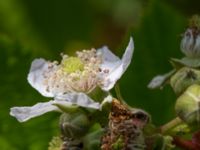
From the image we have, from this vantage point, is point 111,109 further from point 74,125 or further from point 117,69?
point 117,69

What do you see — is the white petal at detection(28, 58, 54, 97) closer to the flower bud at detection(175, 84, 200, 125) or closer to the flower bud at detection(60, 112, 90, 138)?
the flower bud at detection(60, 112, 90, 138)

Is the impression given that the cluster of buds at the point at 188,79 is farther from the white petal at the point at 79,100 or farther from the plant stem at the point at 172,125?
the white petal at the point at 79,100

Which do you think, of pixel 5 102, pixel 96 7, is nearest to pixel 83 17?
pixel 96 7

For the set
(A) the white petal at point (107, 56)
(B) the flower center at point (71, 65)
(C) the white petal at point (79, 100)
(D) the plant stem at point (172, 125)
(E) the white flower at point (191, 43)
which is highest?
(A) the white petal at point (107, 56)

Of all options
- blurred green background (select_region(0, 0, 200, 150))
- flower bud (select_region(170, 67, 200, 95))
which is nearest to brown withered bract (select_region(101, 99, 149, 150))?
flower bud (select_region(170, 67, 200, 95))

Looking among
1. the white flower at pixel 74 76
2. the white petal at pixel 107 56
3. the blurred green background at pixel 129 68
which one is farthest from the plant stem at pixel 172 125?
the blurred green background at pixel 129 68

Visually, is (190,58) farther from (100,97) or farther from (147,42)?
(147,42)
